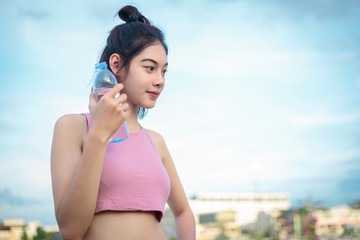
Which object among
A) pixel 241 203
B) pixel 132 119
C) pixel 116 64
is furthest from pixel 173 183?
pixel 241 203

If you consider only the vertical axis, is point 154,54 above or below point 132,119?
above

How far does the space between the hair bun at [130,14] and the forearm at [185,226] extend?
0.87 metres

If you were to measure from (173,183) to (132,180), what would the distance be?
404 millimetres

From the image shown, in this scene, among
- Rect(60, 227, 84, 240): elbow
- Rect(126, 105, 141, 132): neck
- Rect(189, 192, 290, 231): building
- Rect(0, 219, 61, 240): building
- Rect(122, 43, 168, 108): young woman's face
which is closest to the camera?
Rect(60, 227, 84, 240): elbow

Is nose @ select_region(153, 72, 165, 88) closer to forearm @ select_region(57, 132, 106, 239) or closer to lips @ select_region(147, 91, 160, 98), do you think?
lips @ select_region(147, 91, 160, 98)

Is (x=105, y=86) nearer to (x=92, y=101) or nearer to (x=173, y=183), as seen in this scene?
(x=92, y=101)

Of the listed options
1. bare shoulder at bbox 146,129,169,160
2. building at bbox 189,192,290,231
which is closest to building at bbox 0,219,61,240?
building at bbox 189,192,290,231

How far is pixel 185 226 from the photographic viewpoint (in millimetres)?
2041

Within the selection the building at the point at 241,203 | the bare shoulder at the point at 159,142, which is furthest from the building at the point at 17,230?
the bare shoulder at the point at 159,142

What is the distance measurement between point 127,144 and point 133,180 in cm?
18

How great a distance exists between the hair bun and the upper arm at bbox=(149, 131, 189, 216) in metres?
0.50

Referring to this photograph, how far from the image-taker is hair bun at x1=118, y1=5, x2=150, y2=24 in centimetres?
212

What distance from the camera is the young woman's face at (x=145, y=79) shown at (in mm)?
1858

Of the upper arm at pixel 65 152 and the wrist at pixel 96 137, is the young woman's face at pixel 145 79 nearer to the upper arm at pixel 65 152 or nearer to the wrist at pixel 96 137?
the upper arm at pixel 65 152
